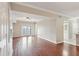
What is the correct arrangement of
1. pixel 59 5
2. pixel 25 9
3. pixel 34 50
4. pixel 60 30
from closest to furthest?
pixel 25 9 < pixel 59 5 < pixel 34 50 < pixel 60 30

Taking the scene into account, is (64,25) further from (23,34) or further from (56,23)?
(23,34)

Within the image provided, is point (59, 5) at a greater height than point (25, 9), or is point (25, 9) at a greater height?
point (59, 5)

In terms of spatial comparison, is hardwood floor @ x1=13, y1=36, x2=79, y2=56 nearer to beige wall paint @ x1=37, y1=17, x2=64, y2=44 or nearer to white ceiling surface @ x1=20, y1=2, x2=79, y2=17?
beige wall paint @ x1=37, y1=17, x2=64, y2=44

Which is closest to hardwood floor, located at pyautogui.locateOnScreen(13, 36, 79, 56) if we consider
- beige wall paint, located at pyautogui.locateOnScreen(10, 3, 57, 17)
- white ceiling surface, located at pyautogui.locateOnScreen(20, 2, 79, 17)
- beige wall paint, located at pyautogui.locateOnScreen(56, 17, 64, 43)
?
beige wall paint, located at pyautogui.locateOnScreen(56, 17, 64, 43)

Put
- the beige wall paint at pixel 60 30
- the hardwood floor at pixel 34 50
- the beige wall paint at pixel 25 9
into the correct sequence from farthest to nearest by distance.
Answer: the beige wall paint at pixel 60 30
the hardwood floor at pixel 34 50
the beige wall paint at pixel 25 9

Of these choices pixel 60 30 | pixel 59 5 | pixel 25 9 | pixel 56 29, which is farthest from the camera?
pixel 56 29

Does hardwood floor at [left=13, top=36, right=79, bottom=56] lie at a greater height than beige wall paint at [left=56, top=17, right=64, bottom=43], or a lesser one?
lesser

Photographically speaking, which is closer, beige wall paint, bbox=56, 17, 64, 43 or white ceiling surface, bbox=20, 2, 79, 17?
white ceiling surface, bbox=20, 2, 79, 17

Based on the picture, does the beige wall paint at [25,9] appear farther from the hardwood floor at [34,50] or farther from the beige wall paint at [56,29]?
the beige wall paint at [56,29]

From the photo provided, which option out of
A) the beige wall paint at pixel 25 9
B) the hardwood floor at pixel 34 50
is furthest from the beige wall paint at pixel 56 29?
the beige wall paint at pixel 25 9

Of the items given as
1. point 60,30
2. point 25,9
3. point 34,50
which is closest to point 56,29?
point 60,30

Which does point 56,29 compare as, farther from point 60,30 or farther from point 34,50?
point 34,50

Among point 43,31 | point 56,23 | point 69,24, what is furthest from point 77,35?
point 43,31

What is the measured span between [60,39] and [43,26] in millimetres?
1359
